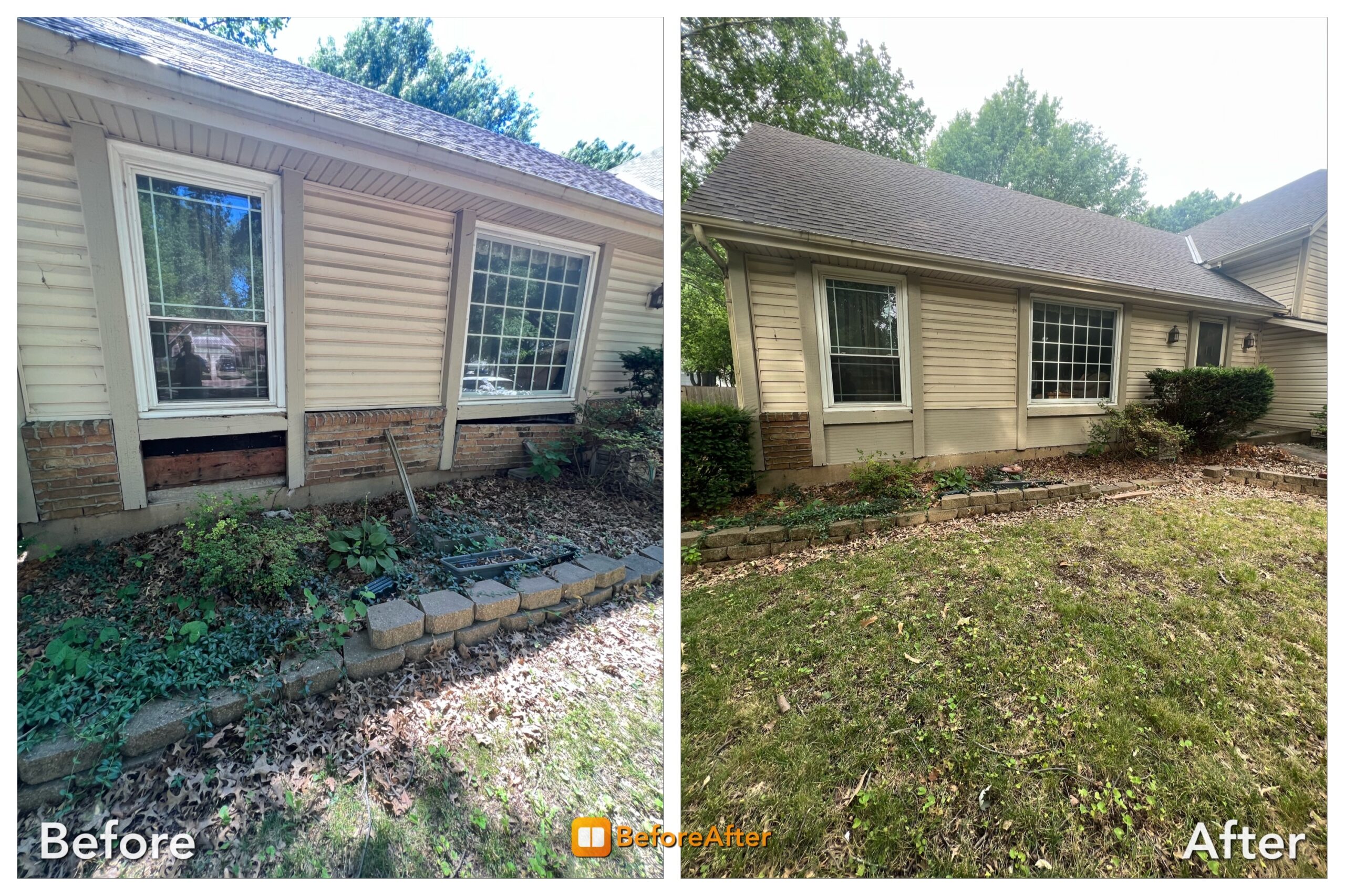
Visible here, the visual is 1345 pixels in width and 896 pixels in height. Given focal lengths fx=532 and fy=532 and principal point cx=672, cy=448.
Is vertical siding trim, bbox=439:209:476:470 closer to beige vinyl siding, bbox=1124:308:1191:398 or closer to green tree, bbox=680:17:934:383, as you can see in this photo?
green tree, bbox=680:17:934:383

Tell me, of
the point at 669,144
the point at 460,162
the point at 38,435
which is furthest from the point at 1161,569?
the point at 38,435

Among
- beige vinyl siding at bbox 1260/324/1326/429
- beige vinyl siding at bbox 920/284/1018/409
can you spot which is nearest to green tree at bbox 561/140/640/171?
beige vinyl siding at bbox 920/284/1018/409

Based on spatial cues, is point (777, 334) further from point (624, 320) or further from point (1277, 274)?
point (1277, 274)

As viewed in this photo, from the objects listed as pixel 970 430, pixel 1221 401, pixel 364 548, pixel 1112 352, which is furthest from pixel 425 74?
pixel 1221 401

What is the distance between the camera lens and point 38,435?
228 cm

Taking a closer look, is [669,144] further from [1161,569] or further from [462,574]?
[1161,569]

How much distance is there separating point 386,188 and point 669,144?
227cm

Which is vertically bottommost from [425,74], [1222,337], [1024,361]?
[1024,361]

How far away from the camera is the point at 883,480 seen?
11.4 ft

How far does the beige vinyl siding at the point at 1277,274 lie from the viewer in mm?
5422

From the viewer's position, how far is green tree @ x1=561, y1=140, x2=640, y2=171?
2.30 meters

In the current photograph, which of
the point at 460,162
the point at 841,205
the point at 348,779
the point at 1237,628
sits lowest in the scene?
the point at 348,779

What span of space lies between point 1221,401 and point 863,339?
364 cm

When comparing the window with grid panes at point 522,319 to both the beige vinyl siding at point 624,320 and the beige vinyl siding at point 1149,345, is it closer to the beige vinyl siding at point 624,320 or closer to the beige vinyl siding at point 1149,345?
the beige vinyl siding at point 624,320
